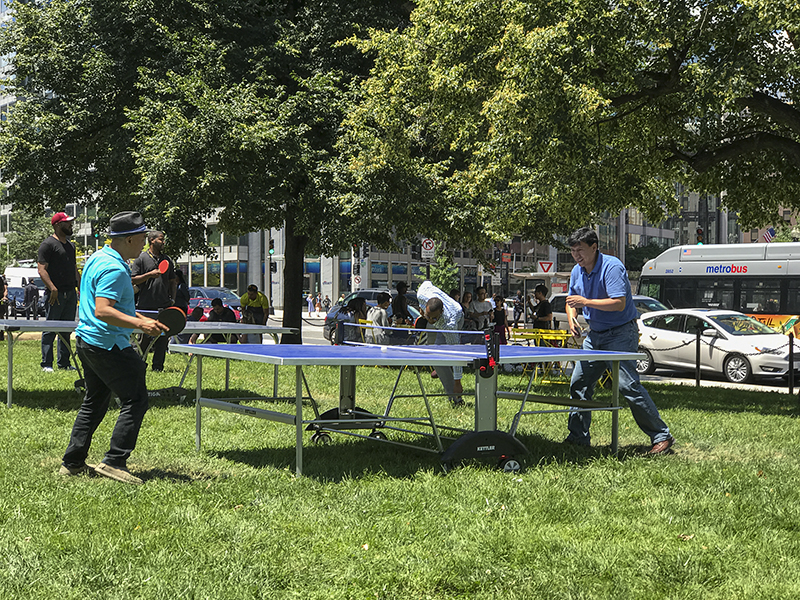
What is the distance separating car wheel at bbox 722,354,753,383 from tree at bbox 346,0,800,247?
3019 millimetres

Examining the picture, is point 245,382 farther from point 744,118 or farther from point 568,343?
point 744,118

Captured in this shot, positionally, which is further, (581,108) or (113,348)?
(581,108)

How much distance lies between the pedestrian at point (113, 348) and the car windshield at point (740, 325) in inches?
629

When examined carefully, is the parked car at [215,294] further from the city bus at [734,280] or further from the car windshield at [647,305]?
the car windshield at [647,305]

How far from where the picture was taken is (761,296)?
25.2m

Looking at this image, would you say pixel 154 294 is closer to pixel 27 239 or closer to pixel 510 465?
pixel 510 465

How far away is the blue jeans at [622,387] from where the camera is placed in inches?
307

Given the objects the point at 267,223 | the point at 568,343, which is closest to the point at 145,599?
the point at 568,343

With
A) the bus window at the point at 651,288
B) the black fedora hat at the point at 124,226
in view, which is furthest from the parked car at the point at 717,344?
the black fedora hat at the point at 124,226

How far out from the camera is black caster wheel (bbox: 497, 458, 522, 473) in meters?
6.68

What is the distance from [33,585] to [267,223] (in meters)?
17.2

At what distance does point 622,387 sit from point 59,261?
24.8ft

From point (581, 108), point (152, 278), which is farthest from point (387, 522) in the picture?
point (581, 108)

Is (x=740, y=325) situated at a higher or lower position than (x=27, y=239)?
lower
